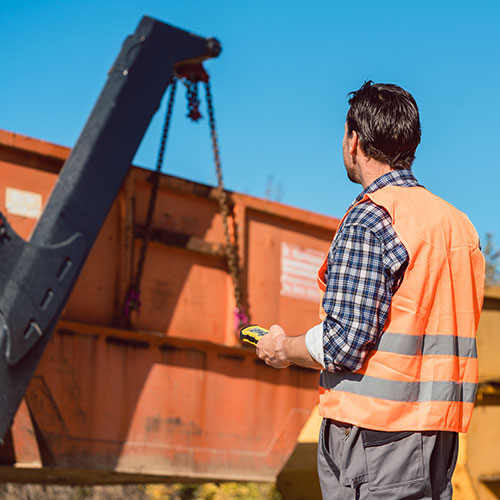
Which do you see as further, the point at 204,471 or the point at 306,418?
the point at 306,418

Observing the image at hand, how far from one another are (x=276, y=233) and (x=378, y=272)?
4.02m

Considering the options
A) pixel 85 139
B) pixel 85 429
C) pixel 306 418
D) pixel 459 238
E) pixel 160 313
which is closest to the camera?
pixel 459 238

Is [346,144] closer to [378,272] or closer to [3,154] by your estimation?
[378,272]

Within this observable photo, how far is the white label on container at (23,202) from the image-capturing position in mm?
4516

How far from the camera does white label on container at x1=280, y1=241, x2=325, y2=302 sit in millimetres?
5781

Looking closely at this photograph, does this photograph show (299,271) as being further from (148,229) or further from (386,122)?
(386,122)

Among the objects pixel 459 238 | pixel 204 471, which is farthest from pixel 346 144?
pixel 204 471

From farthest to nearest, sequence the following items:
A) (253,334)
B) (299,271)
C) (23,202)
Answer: (299,271) → (23,202) → (253,334)

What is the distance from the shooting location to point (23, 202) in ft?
15.0

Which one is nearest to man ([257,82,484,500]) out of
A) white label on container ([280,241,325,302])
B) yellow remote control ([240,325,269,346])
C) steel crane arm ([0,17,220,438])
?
yellow remote control ([240,325,269,346])

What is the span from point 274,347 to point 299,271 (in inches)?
155

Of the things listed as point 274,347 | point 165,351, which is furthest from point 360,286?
point 165,351

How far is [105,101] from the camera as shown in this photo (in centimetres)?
443

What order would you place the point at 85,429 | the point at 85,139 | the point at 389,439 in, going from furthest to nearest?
1. the point at 85,429
2. the point at 85,139
3. the point at 389,439
